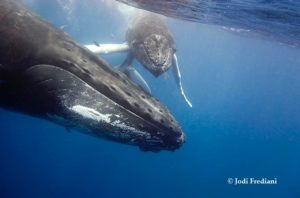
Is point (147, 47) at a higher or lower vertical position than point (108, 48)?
lower

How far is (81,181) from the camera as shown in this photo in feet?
200

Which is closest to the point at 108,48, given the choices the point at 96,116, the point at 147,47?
the point at 147,47

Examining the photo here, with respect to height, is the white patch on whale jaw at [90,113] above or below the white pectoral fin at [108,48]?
below

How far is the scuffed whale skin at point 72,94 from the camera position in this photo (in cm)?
464

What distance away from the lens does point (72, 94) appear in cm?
462

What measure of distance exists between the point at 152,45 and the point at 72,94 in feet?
23.2

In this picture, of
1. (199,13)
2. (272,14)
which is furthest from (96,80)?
(199,13)

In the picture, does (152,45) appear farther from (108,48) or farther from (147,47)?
(108,48)

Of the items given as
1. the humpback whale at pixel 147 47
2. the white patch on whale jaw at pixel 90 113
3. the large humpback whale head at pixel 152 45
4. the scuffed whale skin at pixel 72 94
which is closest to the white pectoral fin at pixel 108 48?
the humpback whale at pixel 147 47

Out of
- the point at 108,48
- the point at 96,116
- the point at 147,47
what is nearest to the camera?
the point at 96,116

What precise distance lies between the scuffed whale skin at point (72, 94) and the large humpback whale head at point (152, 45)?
18.7 ft

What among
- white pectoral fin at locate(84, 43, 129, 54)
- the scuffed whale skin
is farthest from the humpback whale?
the scuffed whale skin

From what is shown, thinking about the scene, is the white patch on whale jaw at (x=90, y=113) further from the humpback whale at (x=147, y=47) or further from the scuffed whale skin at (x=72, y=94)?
the humpback whale at (x=147, y=47)

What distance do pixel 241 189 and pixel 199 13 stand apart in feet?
221
